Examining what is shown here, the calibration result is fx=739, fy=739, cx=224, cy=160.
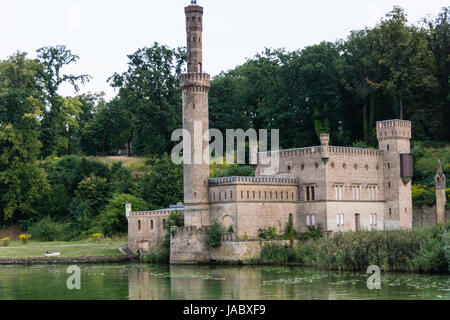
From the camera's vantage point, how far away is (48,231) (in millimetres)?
60750

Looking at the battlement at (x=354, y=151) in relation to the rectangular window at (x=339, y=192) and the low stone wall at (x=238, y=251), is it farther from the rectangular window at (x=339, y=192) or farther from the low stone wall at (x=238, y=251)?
the low stone wall at (x=238, y=251)

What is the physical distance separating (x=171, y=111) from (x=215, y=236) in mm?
25554

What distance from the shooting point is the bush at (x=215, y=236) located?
48.1 m

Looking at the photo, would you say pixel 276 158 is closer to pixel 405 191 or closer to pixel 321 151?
pixel 321 151

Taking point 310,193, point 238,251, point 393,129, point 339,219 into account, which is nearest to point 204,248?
point 238,251

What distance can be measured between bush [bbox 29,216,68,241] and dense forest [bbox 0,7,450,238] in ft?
0.47

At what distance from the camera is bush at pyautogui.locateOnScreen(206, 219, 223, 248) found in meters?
48.1

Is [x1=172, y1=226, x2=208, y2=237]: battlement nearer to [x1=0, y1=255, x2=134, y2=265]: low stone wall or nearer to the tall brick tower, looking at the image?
the tall brick tower

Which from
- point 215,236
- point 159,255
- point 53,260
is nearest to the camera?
point 215,236

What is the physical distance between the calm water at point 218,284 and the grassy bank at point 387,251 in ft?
4.17

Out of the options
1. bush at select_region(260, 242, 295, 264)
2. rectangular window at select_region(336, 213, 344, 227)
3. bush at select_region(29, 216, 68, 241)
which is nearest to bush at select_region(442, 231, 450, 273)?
bush at select_region(260, 242, 295, 264)

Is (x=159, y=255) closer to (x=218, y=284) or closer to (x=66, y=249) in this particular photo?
(x=66, y=249)
